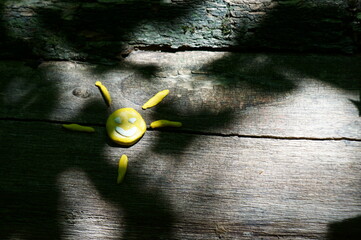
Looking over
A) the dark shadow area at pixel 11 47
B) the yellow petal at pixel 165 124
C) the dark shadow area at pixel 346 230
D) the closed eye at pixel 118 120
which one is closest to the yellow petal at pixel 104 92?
the closed eye at pixel 118 120

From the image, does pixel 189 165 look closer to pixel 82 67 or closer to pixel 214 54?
pixel 214 54

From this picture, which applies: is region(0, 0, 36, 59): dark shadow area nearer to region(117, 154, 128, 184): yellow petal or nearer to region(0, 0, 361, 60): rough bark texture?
region(0, 0, 361, 60): rough bark texture

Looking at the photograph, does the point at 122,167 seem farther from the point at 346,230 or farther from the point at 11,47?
the point at 11,47

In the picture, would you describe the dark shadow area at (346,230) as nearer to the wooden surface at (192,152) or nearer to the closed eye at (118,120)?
the wooden surface at (192,152)

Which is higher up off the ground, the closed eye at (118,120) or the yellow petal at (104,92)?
the yellow petal at (104,92)

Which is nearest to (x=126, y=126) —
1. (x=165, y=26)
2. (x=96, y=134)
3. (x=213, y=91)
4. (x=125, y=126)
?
(x=125, y=126)
